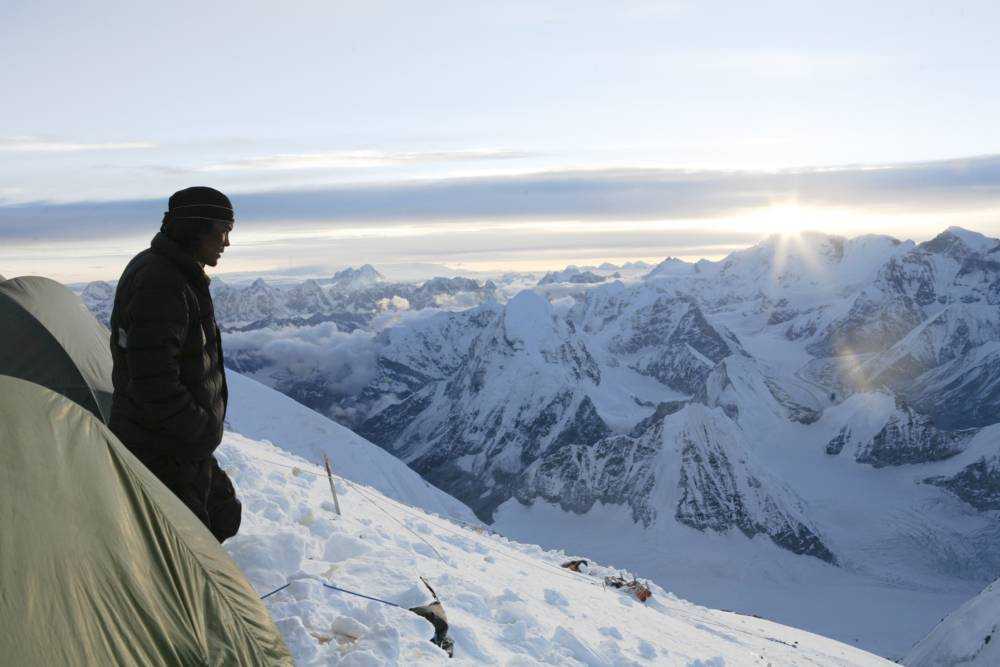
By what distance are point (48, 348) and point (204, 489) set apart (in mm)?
3513

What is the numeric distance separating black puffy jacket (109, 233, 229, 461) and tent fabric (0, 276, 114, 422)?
9.30 ft

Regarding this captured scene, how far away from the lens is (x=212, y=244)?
7000 millimetres

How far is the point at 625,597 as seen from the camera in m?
16.5

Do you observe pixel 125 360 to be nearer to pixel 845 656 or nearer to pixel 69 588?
pixel 69 588

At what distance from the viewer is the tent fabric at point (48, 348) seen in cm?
909

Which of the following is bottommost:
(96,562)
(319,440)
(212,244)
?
(319,440)

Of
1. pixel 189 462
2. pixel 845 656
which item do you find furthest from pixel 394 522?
pixel 845 656

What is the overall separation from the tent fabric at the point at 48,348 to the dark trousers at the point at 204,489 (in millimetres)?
2425

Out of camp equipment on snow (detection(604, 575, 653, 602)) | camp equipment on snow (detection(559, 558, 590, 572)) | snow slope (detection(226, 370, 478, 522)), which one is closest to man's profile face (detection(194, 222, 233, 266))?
camp equipment on snow (detection(604, 575, 653, 602))

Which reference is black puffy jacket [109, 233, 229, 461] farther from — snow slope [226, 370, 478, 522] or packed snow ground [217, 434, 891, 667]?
snow slope [226, 370, 478, 522]

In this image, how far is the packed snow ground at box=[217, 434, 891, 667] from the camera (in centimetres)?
787

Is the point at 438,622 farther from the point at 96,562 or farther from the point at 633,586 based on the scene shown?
the point at 633,586

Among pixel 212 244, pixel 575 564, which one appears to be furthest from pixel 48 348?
pixel 575 564

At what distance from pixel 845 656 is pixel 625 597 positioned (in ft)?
24.9
